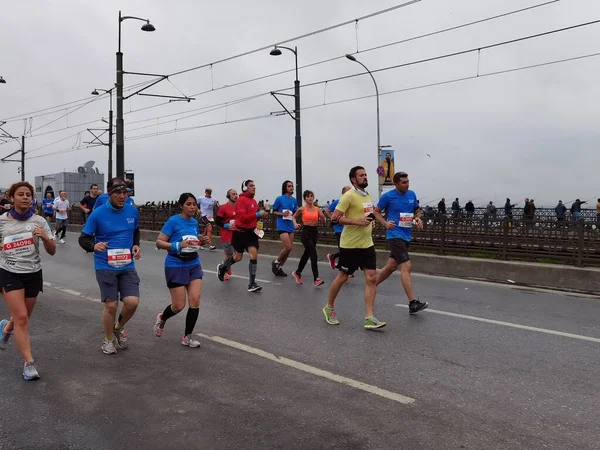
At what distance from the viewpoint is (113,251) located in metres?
5.69

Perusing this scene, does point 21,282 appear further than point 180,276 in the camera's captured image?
No

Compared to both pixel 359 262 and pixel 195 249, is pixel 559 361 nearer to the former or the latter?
pixel 359 262

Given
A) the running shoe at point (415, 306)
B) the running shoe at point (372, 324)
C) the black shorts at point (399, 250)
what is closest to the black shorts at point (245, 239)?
the black shorts at point (399, 250)

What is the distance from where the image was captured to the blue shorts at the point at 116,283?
5.68 metres

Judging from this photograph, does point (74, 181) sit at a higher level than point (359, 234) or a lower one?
higher

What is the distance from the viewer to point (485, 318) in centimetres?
759

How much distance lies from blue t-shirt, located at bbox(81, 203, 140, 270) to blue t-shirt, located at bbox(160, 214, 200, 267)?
1.28ft

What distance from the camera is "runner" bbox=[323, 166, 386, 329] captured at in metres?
6.90

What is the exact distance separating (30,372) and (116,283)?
42.6 inches

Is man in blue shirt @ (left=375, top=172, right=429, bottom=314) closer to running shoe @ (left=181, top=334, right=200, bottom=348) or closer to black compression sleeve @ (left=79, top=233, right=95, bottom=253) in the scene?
running shoe @ (left=181, top=334, right=200, bottom=348)

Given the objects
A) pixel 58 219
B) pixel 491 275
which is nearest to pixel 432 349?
pixel 491 275

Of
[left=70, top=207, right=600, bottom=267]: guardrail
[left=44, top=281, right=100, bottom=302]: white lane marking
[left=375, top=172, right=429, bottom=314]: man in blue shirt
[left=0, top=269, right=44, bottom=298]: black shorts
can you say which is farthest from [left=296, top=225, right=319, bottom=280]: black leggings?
[left=0, top=269, right=44, bottom=298]: black shorts

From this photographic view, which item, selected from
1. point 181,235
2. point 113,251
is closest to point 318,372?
point 181,235

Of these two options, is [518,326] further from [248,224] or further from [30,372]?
[30,372]
